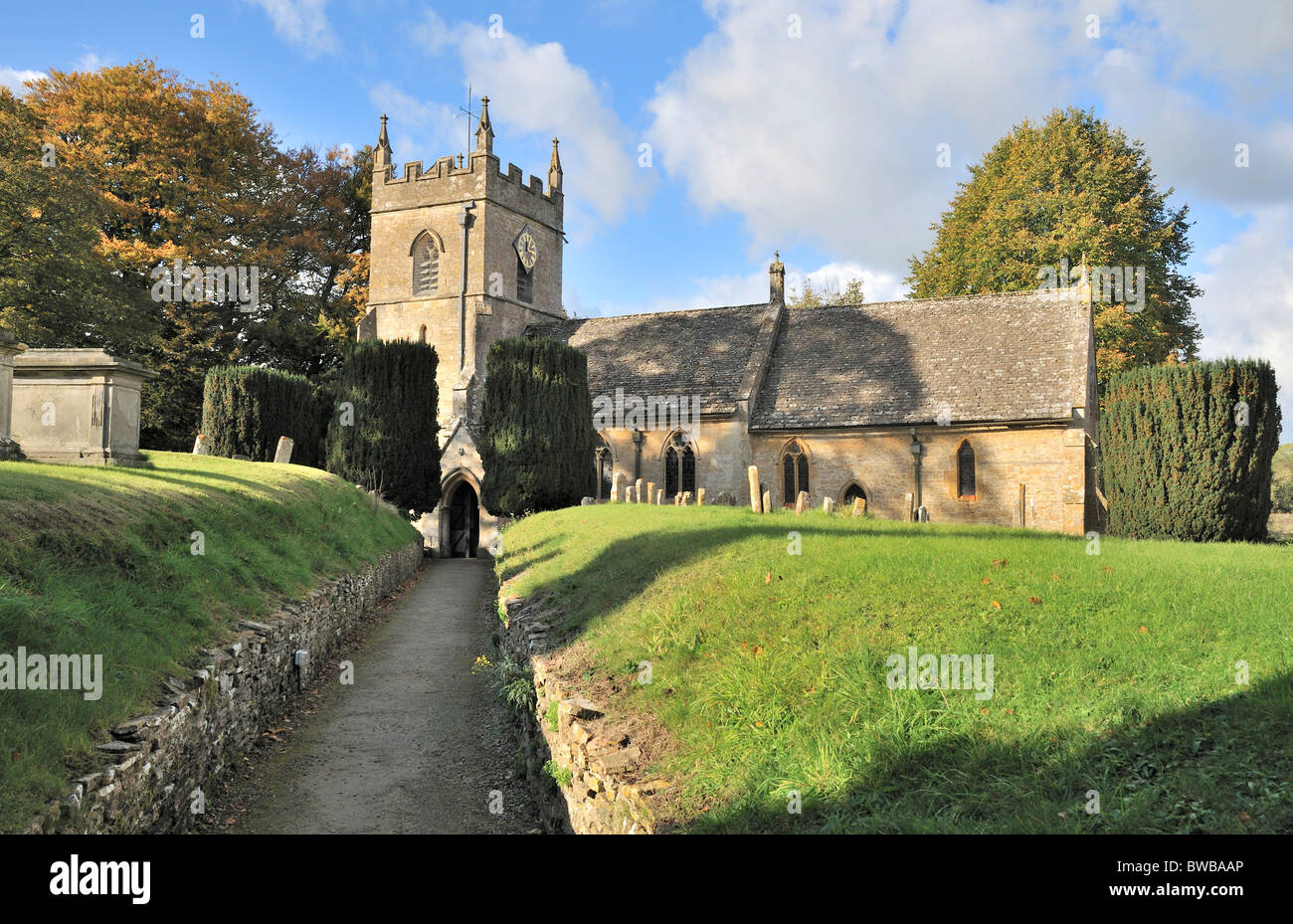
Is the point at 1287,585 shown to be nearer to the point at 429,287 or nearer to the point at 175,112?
the point at 429,287

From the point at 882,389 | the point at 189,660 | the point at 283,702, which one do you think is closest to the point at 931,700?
the point at 189,660

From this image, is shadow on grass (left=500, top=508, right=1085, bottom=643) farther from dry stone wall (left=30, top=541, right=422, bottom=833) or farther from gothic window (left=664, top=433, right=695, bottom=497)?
gothic window (left=664, top=433, right=695, bottom=497)

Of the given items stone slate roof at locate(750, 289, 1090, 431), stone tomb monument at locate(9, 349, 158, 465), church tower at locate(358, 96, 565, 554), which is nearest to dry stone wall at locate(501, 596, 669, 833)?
stone tomb monument at locate(9, 349, 158, 465)

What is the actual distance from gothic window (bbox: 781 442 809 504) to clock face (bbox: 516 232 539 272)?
50.8 ft

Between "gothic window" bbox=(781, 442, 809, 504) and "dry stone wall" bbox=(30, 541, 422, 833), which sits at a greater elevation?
"gothic window" bbox=(781, 442, 809, 504)

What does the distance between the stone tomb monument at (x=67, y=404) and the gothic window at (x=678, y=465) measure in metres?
18.7

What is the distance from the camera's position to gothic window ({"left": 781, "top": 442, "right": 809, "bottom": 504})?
27.0 meters

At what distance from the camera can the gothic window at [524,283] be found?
1387 inches

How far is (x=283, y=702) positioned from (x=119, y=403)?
6.74 metres

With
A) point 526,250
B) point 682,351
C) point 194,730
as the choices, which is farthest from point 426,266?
point 194,730
